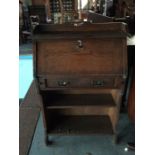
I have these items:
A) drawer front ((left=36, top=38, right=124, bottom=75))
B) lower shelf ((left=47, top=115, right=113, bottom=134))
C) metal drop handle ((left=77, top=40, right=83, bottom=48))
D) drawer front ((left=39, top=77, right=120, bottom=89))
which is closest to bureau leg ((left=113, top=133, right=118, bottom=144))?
lower shelf ((left=47, top=115, right=113, bottom=134))

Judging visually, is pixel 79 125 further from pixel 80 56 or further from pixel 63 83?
pixel 80 56

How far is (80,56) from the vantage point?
1.36 metres

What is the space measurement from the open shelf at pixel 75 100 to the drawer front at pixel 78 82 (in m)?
0.14

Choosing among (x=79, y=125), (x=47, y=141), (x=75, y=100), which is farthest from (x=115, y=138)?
(x=47, y=141)

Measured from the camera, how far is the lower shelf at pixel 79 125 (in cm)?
166

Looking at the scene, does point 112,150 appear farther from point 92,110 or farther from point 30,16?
point 30,16

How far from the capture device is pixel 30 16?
3846 millimetres

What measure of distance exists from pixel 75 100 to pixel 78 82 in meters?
0.25

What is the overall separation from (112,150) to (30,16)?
2.99 m
